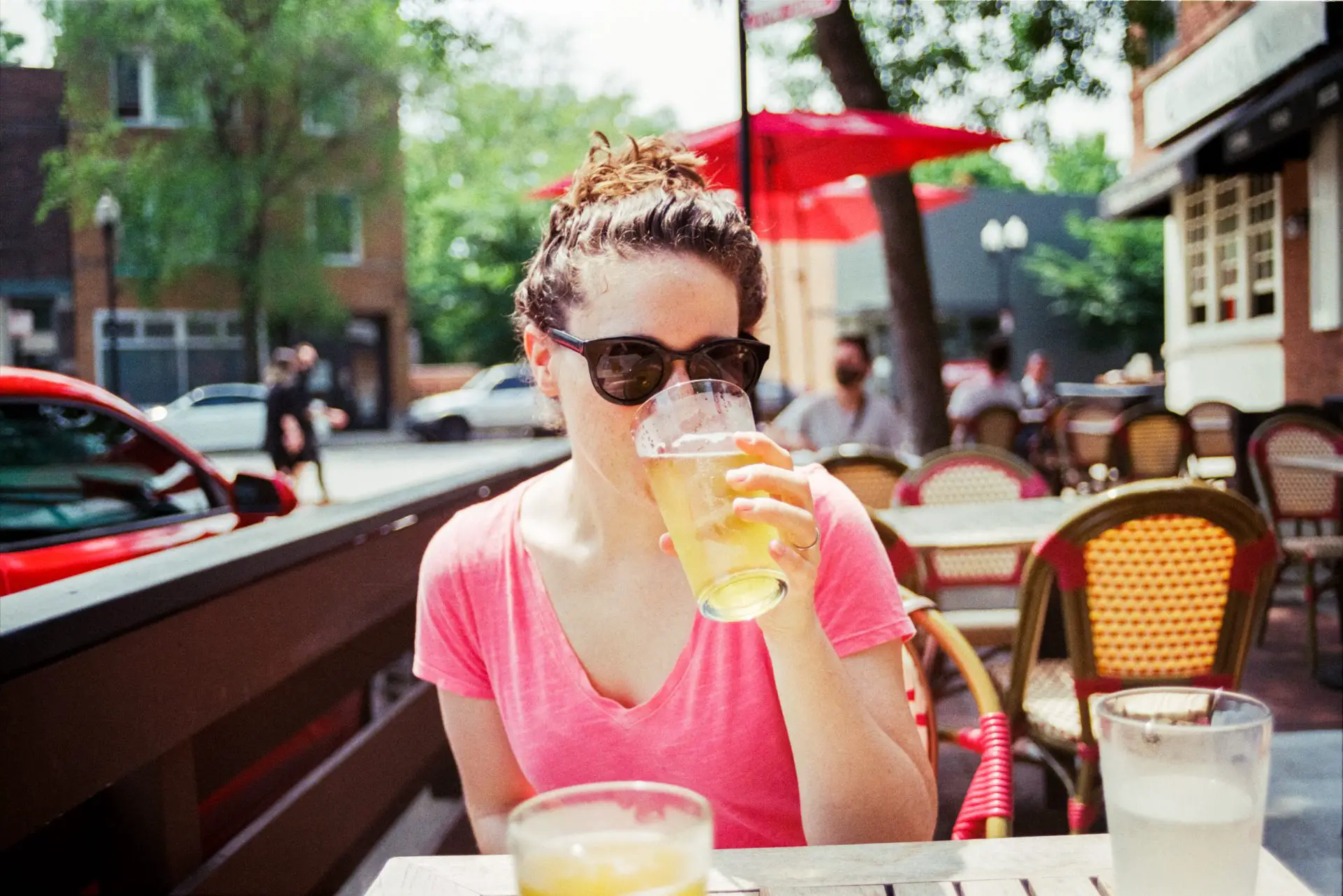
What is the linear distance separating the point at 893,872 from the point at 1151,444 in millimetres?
6283

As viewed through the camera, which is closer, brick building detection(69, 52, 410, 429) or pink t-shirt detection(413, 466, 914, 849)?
pink t-shirt detection(413, 466, 914, 849)

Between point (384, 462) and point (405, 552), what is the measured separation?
9.39m

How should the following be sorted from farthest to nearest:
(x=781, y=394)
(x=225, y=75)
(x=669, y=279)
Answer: (x=781, y=394), (x=225, y=75), (x=669, y=279)

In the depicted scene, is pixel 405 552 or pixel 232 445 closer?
pixel 405 552

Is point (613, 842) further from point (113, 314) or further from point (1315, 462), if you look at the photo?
point (1315, 462)

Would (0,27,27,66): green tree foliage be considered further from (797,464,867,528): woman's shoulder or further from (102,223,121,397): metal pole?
(797,464,867,528): woman's shoulder

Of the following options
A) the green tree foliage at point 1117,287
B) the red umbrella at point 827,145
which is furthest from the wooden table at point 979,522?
the green tree foliage at point 1117,287

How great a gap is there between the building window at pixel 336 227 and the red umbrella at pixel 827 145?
4.90ft

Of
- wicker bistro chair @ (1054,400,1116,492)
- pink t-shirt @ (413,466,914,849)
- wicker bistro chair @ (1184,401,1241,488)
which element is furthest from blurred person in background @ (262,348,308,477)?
wicker bistro chair @ (1184,401,1241,488)

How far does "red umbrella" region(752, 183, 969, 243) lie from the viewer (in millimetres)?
8984

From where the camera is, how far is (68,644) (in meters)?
1.50

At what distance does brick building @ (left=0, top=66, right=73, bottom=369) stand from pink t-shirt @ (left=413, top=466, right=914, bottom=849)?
1.32m

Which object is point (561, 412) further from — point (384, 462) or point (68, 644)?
point (384, 462)

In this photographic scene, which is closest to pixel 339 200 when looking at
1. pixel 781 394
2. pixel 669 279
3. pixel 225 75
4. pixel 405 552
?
pixel 225 75
